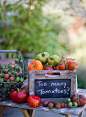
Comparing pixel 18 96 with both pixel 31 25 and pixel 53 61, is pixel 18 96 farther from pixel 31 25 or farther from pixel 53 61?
pixel 31 25

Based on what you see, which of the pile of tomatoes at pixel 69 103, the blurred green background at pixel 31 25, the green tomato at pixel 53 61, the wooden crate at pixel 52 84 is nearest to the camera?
the pile of tomatoes at pixel 69 103

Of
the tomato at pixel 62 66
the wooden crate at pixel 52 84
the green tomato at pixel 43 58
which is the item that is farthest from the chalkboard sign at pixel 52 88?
Answer: the green tomato at pixel 43 58

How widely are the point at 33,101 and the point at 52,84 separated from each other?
247 mm

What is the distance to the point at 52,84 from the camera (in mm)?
1556

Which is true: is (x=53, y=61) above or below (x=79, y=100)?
above

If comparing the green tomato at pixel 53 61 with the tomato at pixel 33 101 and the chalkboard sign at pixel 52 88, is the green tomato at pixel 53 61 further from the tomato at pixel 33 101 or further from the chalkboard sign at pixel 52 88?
the tomato at pixel 33 101

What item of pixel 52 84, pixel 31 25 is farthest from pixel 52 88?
pixel 31 25

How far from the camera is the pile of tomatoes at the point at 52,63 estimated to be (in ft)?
5.03

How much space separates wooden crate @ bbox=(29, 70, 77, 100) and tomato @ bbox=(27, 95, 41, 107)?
3.2 inches

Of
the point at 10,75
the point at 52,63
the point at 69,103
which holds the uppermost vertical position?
the point at 52,63

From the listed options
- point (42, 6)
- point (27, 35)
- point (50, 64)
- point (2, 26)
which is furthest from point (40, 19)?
point (50, 64)

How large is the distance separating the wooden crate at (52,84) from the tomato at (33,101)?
8 centimetres

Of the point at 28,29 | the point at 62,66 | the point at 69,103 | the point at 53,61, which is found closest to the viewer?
the point at 69,103

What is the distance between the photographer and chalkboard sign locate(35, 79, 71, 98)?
1.55 metres
